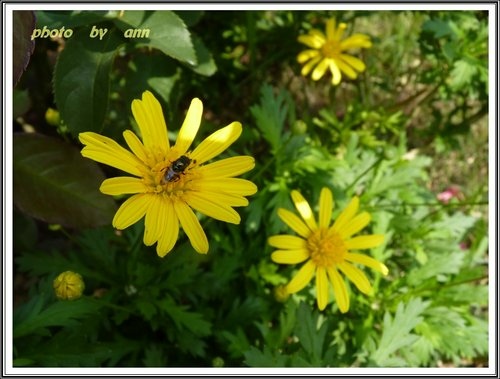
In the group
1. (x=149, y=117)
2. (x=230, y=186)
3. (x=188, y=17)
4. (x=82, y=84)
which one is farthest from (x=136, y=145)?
(x=188, y=17)

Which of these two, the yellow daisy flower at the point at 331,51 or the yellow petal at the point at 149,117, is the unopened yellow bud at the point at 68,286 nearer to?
the yellow petal at the point at 149,117

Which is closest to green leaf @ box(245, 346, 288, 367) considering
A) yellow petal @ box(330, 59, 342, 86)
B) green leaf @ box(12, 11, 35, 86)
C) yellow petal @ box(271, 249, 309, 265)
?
yellow petal @ box(271, 249, 309, 265)

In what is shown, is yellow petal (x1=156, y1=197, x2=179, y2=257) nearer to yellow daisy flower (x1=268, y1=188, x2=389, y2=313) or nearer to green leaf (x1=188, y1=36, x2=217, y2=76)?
yellow daisy flower (x1=268, y1=188, x2=389, y2=313)

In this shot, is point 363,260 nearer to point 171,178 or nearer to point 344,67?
point 171,178

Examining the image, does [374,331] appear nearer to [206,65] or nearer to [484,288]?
[484,288]

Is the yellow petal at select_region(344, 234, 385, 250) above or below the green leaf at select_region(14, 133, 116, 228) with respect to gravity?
below

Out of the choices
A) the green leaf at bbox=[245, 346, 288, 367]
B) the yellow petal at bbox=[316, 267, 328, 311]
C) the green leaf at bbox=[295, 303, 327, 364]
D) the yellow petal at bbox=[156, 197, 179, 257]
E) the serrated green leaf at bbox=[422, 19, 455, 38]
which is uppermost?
the serrated green leaf at bbox=[422, 19, 455, 38]

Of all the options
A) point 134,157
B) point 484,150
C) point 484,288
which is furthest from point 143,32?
point 484,150

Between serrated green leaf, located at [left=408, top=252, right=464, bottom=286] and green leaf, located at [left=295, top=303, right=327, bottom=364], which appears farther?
serrated green leaf, located at [left=408, top=252, right=464, bottom=286]
